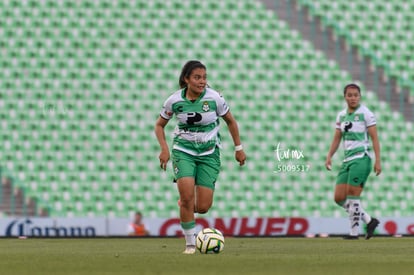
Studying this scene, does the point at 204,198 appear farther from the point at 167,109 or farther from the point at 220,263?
the point at 220,263

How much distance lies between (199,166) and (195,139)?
11.1 inches

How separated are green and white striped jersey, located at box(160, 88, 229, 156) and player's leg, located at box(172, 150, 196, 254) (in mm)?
110

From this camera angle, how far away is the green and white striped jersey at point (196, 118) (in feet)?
33.5

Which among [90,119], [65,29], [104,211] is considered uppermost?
[65,29]

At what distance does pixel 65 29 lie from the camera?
20875mm

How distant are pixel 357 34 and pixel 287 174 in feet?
12.1

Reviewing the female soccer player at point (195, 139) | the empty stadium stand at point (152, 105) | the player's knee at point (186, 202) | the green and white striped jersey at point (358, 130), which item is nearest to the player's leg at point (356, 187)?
the green and white striped jersey at point (358, 130)

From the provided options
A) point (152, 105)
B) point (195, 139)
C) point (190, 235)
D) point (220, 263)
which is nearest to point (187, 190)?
point (190, 235)

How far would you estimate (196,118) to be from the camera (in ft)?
33.5

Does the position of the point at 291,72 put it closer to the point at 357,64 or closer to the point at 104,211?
the point at 357,64

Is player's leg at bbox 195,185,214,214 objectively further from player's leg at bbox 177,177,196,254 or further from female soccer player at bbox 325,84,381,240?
female soccer player at bbox 325,84,381,240

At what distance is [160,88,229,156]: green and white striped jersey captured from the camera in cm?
1022

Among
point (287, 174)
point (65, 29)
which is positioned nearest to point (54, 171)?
point (65, 29)

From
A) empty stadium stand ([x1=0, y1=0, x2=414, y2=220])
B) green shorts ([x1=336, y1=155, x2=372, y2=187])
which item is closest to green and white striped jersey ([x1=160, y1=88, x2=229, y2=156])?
green shorts ([x1=336, y1=155, x2=372, y2=187])
